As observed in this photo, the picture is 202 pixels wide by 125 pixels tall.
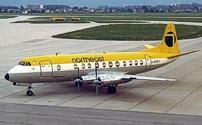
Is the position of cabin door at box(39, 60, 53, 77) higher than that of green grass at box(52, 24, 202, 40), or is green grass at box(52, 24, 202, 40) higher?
cabin door at box(39, 60, 53, 77)

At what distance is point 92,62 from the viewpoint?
107 ft

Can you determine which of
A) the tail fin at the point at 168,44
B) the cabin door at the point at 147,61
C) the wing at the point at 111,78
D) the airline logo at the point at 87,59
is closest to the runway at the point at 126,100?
the wing at the point at 111,78

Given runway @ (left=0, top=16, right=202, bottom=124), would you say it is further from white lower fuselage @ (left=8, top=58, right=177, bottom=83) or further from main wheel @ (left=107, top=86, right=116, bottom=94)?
white lower fuselage @ (left=8, top=58, right=177, bottom=83)

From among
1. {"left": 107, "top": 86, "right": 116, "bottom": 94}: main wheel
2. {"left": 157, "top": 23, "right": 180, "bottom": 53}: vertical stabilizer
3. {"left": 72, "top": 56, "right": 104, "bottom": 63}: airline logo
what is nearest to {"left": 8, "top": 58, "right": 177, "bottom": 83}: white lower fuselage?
{"left": 72, "top": 56, "right": 104, "bottom": 63}: airline logo

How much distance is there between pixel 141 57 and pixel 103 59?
10.8 ft

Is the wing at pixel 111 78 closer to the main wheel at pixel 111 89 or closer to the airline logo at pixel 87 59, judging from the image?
the main wheel at pixel 111 89

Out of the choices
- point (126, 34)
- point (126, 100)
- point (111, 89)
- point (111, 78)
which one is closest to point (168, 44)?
point (111, 89)

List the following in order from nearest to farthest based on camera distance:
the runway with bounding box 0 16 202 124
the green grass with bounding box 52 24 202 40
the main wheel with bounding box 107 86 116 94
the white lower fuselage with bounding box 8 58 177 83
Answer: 1. the runway with bounding box 0 16 202 124
2. the white lower fuselage with bounding box 8 58 177 83
3. the main wheel with bounding box 107 86 116 94
4. the green grass with bounding box 52 24 202 40

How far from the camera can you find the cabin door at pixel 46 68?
102 feet

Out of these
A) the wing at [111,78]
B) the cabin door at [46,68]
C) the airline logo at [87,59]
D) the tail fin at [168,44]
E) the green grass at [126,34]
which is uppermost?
the tail fin at [168,44]

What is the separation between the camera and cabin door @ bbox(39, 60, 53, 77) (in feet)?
102

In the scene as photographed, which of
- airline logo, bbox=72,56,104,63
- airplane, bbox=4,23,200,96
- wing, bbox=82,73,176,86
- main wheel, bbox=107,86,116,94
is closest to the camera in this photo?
wing, bbox=82,73,176,86

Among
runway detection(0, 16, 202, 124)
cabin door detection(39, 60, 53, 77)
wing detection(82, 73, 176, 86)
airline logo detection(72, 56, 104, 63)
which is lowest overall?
runway detection(0, 16, 202, 124)

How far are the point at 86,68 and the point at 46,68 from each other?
3073mm
